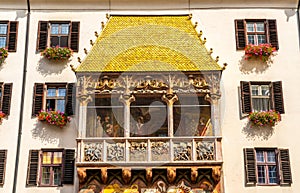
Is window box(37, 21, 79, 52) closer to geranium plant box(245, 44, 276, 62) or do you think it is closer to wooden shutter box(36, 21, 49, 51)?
wooden shutter box(36, 21, 49, 51)

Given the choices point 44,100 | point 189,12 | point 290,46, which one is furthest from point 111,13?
point 290,46

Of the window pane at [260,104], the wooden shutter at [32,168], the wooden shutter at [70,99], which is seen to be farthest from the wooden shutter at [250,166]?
the wooden shutter at [32,168]

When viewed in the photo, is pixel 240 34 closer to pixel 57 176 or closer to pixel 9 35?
pixel 57 176

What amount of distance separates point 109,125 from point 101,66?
243 cm

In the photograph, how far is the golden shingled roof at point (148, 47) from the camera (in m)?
22.3

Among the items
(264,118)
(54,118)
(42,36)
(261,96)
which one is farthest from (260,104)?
(42,36)

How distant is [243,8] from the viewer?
82.6 feet

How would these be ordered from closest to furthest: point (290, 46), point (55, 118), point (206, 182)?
point (206, 182) → point (55, 118) → point (290, 46)

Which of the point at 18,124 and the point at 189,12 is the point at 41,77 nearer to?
the point at 18,124

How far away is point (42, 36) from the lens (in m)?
24.6

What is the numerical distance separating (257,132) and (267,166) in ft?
4.80

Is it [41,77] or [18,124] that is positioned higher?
[41,77]

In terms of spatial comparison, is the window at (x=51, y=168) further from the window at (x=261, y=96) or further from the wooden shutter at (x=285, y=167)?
the wooden shutter at (x=285, y=167)

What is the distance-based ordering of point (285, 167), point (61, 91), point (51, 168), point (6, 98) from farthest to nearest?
point (61, 91) < point (6, 98) < point (51, 168) < point (285, 167)
